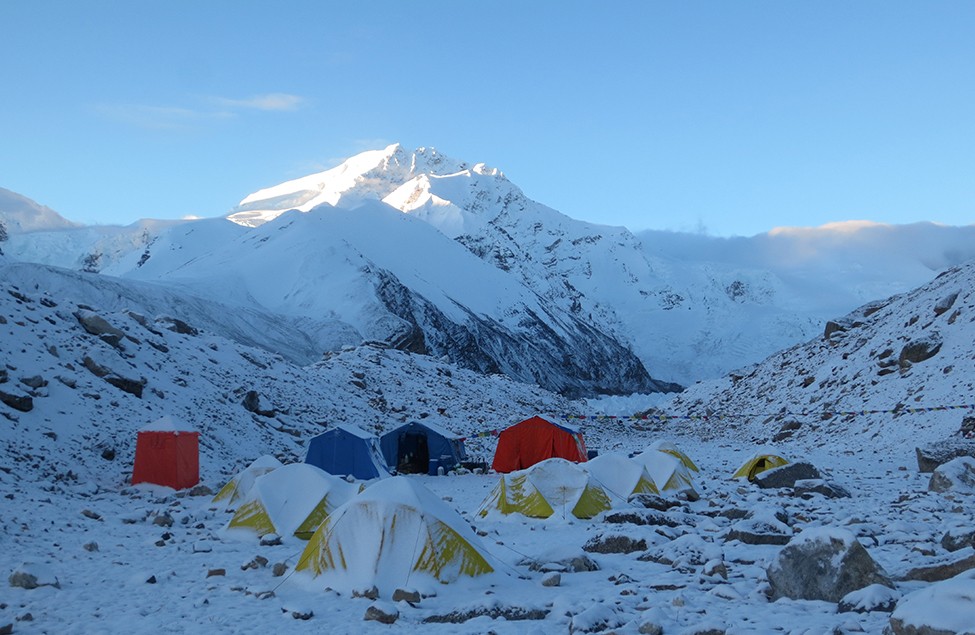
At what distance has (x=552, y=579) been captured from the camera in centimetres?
1062

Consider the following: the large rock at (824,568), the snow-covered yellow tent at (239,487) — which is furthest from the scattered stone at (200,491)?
the large rock at (824,568)

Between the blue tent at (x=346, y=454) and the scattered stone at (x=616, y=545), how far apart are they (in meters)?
12.0

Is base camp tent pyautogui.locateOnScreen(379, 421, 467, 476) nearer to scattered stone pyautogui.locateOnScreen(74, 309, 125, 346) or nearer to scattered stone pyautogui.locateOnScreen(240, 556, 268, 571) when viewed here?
scattered stone pyautogui.locateOnScreen(74, 309, 125, 346)

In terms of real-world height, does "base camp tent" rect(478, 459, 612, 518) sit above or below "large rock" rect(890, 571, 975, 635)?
below

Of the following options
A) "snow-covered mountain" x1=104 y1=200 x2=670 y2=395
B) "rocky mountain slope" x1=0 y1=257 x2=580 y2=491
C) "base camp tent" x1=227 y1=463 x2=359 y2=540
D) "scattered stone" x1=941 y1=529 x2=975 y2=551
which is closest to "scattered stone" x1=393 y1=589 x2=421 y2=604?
"base camp tent" x1=227 y1=463 x2=359 y2=540

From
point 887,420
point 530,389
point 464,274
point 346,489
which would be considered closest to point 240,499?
point 346,489

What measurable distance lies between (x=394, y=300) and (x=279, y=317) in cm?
1306

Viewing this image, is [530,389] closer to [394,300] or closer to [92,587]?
[394,300]

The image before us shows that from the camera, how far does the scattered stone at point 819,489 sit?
17406mm

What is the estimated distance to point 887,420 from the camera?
3095 cm

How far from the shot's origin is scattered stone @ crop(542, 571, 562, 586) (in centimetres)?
1062

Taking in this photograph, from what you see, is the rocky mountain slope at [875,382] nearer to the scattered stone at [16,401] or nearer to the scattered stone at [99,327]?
the scattered stone at [99,327]

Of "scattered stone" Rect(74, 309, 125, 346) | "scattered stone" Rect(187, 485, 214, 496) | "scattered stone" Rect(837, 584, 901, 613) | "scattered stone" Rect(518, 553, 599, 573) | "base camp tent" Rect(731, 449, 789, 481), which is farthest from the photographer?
"scattered stone" Rect(74, 309, 125, 346)

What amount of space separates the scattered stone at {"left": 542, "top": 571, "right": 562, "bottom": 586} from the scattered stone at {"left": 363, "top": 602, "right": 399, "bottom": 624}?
219cm
